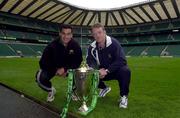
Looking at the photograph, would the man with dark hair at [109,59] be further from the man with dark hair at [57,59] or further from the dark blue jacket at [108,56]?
the man with dark hair at [57,59]

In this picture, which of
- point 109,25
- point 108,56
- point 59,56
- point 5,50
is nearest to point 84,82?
point 108,56

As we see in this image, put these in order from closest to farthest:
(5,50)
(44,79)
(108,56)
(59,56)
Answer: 1. (108,56)
2. (59,56)
3. (44,79)
4. (5,50)

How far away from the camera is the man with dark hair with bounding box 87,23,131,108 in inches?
220

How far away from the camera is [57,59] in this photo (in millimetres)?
6199

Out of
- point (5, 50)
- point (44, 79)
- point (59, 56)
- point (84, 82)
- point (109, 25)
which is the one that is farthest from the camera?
point (109, 25)

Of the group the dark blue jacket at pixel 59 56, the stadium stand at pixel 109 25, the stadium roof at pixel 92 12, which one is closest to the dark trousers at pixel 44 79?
the dark blue jacket at pixel 59 56

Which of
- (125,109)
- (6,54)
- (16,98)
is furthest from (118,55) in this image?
(6,54)

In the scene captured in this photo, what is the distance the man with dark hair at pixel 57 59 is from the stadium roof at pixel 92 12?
160 feet

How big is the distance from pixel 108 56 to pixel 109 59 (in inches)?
3.4

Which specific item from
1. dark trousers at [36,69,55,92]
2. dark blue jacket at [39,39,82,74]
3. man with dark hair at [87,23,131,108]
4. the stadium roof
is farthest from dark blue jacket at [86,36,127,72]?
the stadium roof

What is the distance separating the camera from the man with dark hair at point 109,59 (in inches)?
220

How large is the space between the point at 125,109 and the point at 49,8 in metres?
55.7

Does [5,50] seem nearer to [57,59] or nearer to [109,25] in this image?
[109,25]

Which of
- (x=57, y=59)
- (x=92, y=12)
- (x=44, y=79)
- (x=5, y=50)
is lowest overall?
(x=5, y=50)
